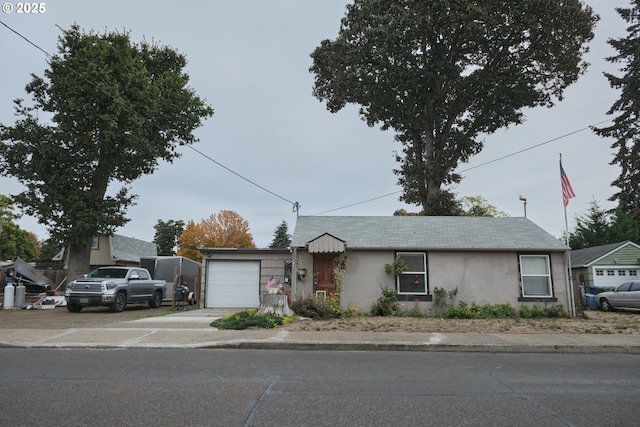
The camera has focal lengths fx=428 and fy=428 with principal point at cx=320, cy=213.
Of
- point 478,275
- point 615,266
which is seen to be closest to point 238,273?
point 478,275

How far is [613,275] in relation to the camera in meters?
26.4

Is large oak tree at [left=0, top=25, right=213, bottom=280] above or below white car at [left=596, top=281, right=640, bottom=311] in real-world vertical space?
above

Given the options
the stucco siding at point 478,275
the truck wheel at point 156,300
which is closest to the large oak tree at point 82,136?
the truck wheel at point 156,300

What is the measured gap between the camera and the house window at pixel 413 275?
16.0 meters

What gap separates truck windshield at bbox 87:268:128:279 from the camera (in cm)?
1786

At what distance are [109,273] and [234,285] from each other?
17.1 feet

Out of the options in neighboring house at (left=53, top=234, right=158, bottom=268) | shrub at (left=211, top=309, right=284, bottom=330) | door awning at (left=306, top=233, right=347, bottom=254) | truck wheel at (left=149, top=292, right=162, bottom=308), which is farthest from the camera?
neighboring house at (left=53, top=234, right=158, bottom=268)

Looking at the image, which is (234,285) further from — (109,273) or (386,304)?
(386,304)

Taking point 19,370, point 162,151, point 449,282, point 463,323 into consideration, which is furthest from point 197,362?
point 162,151

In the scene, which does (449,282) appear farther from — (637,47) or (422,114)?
(637,47)

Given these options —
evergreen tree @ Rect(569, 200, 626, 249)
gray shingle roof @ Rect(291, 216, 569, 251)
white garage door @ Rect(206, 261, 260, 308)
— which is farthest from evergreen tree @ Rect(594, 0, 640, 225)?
white garage door @ Rect(206, 261, 260, 308)

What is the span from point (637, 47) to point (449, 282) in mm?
28310

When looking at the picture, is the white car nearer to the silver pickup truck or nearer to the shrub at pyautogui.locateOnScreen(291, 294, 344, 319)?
the shrub at pyautogui.locateOnScreen(291, 294, 344, 319)

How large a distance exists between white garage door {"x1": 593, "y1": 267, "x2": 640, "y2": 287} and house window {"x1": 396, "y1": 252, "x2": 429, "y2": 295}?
1653cm
